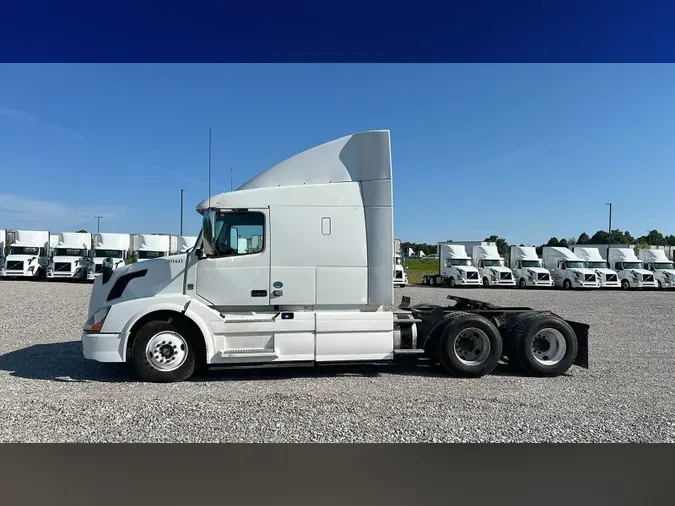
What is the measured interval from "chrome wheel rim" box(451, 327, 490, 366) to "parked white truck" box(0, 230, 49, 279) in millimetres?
28203

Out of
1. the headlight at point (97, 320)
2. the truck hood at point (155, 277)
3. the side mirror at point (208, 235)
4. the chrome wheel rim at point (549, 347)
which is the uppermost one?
the side mirror at point (208, 235)

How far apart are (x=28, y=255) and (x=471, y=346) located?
29.1 metres

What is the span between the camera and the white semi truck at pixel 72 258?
86.2ft

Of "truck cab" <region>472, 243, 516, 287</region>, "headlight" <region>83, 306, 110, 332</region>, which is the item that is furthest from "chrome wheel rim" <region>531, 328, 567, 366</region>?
"truck cab" <region>472, 243, 516, 287</region>

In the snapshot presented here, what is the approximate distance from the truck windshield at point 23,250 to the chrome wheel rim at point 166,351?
26.8 metres

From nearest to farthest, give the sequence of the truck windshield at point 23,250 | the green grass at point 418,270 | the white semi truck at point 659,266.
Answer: the truck windshield at point 23,250 < the white semi truck at point 659,266 < the green grass at point 418,270

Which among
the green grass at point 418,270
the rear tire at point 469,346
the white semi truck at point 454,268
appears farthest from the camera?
the green grass at point 418,270

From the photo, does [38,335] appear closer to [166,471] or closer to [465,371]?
[166,471]

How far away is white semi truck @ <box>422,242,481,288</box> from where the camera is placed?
2902 centimetres

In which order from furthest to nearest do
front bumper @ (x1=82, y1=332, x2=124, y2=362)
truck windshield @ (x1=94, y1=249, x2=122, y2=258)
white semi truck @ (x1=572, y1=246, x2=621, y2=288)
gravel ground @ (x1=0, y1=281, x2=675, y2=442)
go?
white semi truck @ (x1=572, y1=246, x2=621, y2=288) < truck windshield @ (x1=94, y1=249, x2=122, y2=258) < front bumper @ (x1=82, y1=332, x2=124, y2=362) < gravel ground @ (x1=0, y1=281, x2=675, y2=442)

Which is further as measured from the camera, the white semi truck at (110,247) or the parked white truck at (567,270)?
the parked white truck at (567,270)

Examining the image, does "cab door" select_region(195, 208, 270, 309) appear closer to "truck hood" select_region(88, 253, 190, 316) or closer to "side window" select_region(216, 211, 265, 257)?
"side window" select_region(216, 211, 265, 257)

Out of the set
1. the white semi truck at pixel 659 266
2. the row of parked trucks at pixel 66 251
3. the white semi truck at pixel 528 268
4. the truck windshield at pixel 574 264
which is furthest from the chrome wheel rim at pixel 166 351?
the white semi truck at pixel 659 266

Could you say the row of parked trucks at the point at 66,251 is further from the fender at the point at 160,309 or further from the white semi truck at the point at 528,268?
the white semi truck at the point at 528,268
